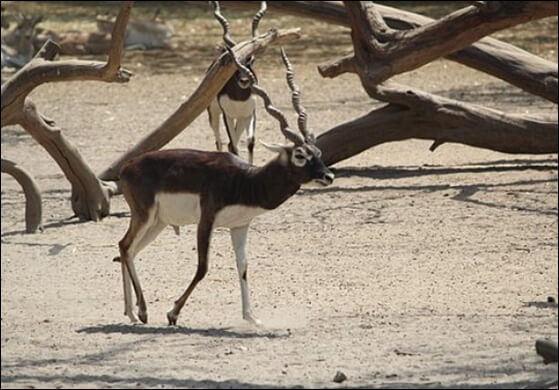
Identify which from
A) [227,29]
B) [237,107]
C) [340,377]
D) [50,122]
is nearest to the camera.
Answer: [340,377]

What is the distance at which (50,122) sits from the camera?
11.5m

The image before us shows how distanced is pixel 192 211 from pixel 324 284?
52.9 inches

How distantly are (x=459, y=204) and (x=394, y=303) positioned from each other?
3274mm

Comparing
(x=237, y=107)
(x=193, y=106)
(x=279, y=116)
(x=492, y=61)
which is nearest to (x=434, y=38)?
(x=279, y=116)

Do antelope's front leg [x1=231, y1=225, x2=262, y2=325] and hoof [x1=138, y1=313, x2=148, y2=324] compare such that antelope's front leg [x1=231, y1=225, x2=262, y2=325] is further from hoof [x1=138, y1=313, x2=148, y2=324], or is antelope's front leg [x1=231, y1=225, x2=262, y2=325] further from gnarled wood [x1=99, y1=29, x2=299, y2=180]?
gnarled wood [x1=99, y1=29, x2=299, y2=180]

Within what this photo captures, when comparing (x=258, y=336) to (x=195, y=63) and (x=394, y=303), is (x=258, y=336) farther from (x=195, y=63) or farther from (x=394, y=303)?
(x=195, y=63)

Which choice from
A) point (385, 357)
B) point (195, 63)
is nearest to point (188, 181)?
point (385, 357)

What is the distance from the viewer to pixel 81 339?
776cm

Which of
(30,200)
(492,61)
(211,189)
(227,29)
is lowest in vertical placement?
(30,200)

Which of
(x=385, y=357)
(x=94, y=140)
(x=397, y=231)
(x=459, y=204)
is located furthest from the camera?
(x=94, y=140)

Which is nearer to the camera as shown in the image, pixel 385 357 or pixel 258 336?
pixel 385 357

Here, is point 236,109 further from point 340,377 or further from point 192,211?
point 340,377

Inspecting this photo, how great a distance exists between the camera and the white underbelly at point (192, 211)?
8.23m

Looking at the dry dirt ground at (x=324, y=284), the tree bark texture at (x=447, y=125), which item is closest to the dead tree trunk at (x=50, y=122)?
the dry dirt ground at (x=324, y=284)
